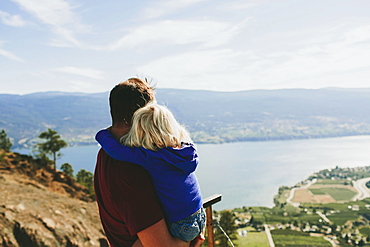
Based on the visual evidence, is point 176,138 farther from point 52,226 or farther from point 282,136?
point 282,136

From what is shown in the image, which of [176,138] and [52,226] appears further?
[52,226]

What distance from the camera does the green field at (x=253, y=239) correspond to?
3073 centimetres

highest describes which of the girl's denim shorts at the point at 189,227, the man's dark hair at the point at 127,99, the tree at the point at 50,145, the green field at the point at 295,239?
the man's dark hair at the point at 127,99

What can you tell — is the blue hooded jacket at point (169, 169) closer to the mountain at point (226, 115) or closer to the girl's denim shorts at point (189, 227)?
the girl's denim shorts at point (189, 227)

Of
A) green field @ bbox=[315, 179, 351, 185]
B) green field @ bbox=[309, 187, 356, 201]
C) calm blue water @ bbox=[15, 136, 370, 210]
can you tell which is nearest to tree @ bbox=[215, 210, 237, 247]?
calm blue water @ bbox=[15, 136, 370, 210]

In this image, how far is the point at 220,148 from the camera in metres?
103

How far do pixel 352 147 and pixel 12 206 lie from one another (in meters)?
104

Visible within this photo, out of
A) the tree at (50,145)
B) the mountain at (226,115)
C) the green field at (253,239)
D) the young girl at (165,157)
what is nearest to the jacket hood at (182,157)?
the young girl at (165,157)

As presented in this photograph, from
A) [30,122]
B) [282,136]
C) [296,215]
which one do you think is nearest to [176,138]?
[296,215]

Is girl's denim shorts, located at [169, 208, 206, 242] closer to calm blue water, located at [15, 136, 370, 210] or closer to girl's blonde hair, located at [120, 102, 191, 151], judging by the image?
girl's blonde hair, located at [120, 102, 191, 151]

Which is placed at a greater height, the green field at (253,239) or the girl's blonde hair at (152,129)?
the girl's blonde hair at (152,129)

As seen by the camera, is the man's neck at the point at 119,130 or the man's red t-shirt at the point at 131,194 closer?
the man's red t-shirt at the point at 131,194

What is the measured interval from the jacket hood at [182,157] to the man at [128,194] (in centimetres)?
9

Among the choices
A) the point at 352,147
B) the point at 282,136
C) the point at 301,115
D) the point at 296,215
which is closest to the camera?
the point at 296,215
